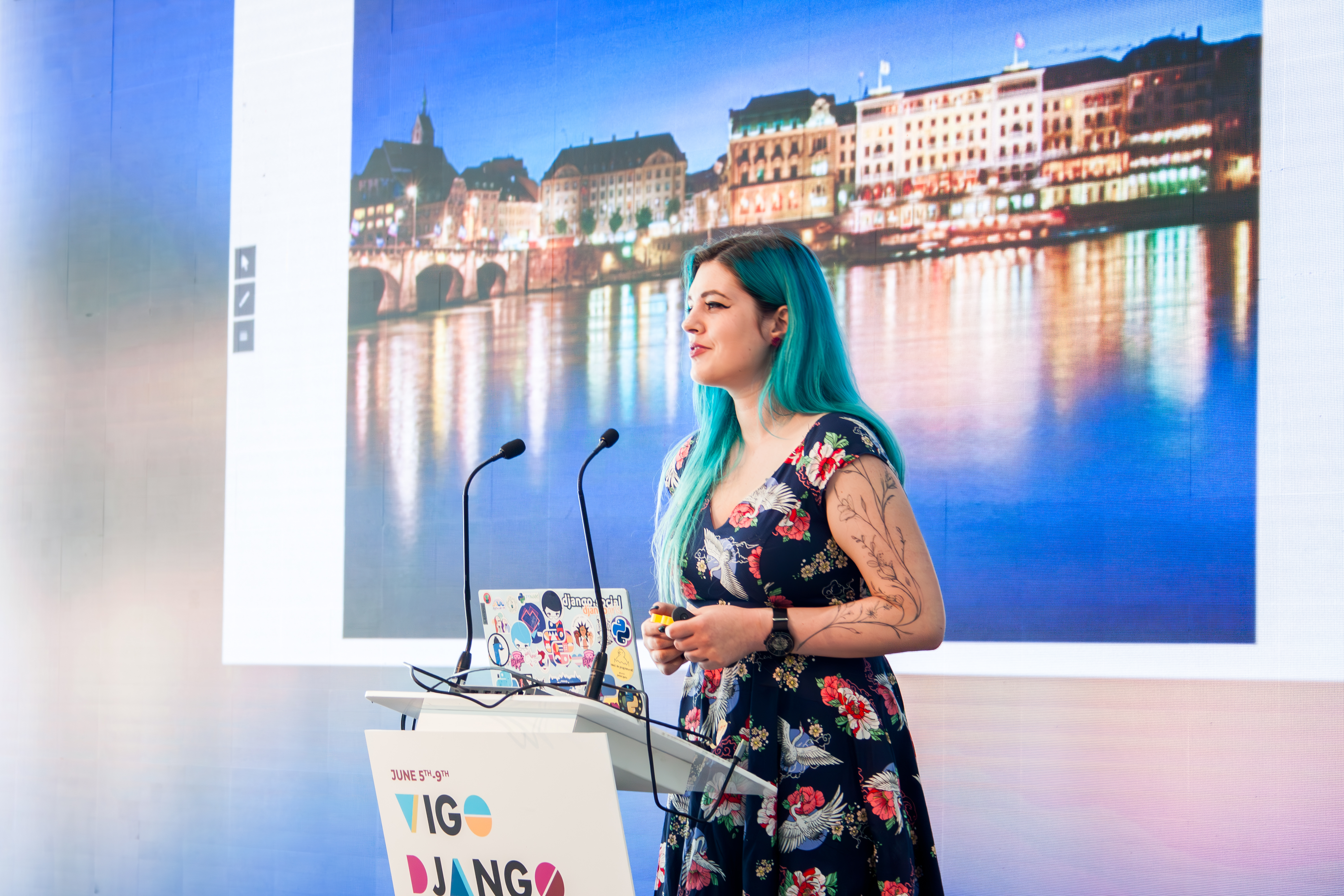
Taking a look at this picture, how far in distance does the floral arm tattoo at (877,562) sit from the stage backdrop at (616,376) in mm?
1164

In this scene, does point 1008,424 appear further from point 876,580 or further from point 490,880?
point 490,880

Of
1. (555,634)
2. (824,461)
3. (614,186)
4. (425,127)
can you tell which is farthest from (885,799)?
(425,127)

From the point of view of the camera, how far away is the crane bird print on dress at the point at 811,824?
139 centimetres

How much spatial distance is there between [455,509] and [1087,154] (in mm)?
2002

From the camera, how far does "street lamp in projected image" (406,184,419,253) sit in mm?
3412

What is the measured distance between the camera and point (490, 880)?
48.9 inches

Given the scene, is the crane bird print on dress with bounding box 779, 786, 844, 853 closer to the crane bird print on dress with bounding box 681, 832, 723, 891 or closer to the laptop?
the crane bird print on dress with bounding box 681, 832, 723, 891

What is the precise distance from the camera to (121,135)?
3.96 m

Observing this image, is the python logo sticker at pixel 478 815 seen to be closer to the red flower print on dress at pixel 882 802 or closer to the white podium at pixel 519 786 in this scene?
the white podium at pixel 519 786

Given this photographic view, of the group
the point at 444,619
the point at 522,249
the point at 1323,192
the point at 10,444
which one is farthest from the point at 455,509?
the point at 1323,192

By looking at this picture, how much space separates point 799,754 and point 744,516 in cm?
33

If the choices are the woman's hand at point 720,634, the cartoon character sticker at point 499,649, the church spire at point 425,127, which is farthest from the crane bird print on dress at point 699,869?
the church spire at point 425,127

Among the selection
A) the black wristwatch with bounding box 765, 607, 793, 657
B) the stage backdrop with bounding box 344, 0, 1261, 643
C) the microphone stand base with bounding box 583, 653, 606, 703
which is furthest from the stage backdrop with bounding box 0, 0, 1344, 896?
the microphone stand base with bounding box 583, 653, 606, 703

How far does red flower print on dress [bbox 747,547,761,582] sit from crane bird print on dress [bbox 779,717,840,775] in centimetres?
20
